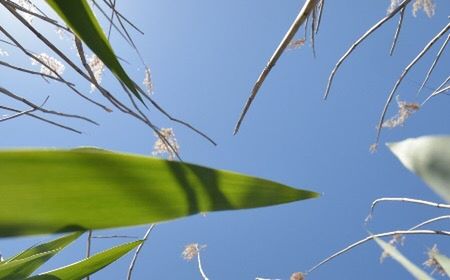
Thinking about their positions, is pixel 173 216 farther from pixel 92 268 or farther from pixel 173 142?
pixel 173 142

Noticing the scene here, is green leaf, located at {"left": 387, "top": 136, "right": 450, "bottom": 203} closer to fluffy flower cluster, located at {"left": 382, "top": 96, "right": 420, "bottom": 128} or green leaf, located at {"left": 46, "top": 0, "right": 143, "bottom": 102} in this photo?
green leaf, located at {"left": 46, "top": 0, "right": 143, "bottom": 102}

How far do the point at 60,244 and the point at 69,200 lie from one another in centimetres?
28

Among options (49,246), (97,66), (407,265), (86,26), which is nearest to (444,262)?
(407,265)

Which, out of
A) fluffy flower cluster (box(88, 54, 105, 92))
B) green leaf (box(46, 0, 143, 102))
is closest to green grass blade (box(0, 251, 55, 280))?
green leaf (box(46, 0, 143, 102))

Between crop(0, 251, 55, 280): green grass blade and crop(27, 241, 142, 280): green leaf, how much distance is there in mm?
12

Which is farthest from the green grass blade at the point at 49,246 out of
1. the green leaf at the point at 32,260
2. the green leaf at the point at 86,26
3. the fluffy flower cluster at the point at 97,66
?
the fluffy flower cluster at the point at 97,66

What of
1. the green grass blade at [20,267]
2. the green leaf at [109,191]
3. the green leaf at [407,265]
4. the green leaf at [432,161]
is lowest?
the green leaf at [407,265]

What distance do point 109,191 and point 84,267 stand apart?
16 cm

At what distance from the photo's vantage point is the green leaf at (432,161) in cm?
14

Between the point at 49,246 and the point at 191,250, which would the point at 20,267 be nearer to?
the point at 49,246

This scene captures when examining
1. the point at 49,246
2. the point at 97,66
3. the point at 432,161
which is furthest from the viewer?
the point at 97,66

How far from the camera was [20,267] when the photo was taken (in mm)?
326

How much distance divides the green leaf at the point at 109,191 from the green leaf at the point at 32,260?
97 millimetres

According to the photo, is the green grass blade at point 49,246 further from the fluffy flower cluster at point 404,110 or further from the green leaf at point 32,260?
the fluffy flower cluster at point 404,110
